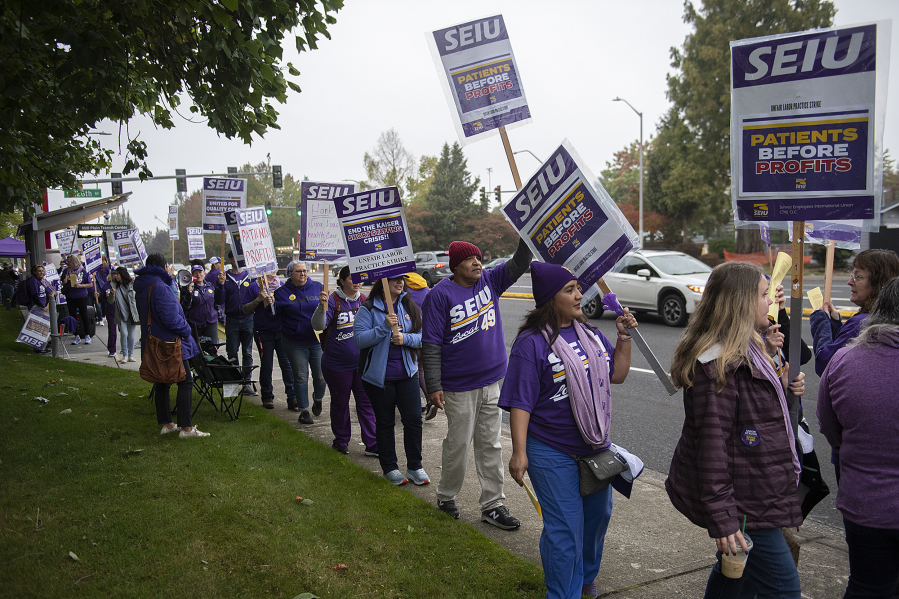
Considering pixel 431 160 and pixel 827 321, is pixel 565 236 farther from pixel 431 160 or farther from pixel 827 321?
pixel 431 160

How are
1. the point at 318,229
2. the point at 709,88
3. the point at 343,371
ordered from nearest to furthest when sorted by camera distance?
the point at 343,371 → the point at 318,229 → the point at 709,88

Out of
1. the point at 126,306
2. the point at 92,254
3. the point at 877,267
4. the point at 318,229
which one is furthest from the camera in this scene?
the point at 92,254

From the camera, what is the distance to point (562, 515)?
9.96 ft

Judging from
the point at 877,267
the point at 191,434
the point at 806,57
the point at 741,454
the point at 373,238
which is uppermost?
the point at 806,57

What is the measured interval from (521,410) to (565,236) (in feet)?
3.42

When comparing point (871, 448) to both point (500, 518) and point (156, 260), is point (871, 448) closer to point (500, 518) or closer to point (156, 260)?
point (500, 518)

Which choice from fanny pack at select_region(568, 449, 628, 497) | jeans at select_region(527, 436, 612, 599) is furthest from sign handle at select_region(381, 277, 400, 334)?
fanny pack at select_region(568, 449, 628, 497)

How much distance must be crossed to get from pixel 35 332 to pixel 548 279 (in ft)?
44.0

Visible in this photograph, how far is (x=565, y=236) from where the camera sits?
349 cm

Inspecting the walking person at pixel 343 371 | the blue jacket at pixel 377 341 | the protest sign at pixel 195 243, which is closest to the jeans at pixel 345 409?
the walking person at pixel 343 371

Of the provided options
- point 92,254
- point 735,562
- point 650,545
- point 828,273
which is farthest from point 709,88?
point 735,562

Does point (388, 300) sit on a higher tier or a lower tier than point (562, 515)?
higher

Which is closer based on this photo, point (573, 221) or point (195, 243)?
point (573, 221)

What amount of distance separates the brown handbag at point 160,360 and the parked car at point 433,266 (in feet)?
71.3
